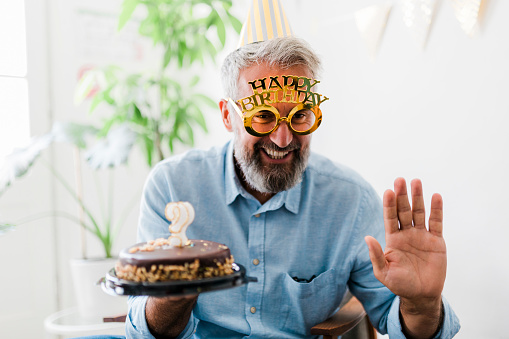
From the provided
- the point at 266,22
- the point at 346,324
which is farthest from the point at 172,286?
the point at 266,22

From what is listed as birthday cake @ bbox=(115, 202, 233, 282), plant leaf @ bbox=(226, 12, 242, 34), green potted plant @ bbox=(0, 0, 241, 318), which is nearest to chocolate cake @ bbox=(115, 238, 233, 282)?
birthday cake @ bbox=(115, 202, 233, 282)

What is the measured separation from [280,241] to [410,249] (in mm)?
396

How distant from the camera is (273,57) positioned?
1311 millimetres

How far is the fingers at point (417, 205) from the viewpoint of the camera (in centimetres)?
112

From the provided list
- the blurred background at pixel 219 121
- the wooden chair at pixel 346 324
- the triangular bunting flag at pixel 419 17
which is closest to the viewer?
the wooden chair at pixel 346 324

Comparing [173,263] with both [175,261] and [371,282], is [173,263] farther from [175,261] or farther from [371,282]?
[371,282]

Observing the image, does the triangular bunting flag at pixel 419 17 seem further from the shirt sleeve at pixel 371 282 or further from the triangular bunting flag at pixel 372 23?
the shirt sleeve at pixel 371 282

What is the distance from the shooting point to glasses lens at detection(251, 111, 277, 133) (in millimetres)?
1243

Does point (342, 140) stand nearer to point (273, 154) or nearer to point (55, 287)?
point (273, 154)

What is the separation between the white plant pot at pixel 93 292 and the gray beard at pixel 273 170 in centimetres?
108

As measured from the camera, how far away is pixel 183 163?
5.05ft

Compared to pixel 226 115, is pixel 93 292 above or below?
below

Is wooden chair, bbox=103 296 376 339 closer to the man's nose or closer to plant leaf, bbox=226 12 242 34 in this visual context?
the man's nose

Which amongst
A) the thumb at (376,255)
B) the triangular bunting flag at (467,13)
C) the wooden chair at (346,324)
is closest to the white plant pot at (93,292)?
the wooden chair at (346,324)
